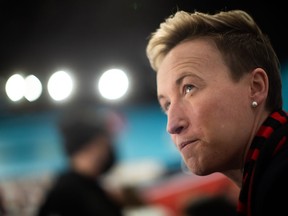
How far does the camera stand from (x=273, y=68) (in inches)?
36.5

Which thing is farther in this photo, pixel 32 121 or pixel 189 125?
pixel 32 121

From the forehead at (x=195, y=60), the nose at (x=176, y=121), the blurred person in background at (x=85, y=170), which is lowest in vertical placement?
the blurred person in background at (x=85, y=170)

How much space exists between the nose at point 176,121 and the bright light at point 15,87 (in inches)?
37.5

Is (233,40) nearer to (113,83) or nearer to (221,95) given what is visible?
(221,95)

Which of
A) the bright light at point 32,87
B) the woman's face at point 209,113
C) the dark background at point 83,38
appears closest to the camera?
the woman's face at point 209,113

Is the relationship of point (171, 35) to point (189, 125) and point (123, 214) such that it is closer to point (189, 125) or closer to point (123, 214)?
point (189, 125)

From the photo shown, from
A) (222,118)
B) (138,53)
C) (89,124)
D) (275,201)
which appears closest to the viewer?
(275,201)

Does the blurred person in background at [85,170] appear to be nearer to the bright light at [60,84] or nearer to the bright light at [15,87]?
the bright light at [60,84]

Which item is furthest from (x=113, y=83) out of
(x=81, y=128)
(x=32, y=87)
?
(x=32, y=87)

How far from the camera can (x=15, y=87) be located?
169 cm

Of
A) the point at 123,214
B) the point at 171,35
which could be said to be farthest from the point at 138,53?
the point at 123,214

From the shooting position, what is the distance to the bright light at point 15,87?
5.43 ft

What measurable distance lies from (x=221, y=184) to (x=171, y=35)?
37.3 inches

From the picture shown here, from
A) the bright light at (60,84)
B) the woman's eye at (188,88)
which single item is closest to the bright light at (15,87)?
the bright light at (60,84)
